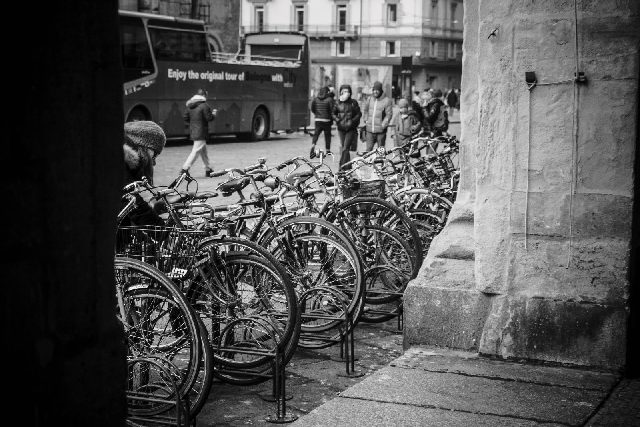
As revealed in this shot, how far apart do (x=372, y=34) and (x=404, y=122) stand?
209 feet

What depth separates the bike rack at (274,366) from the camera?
507 centimetres

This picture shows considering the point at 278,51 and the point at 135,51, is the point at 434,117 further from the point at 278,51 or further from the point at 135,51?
the point at 278,51

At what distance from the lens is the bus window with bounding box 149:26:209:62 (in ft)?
93.7

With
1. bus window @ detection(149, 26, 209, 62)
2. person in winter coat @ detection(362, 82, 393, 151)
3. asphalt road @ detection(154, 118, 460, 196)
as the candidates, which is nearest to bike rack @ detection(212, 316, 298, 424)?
asphalt road @ detection(154, 118, 460, 196)

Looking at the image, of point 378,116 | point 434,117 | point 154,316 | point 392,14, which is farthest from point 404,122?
point 392,14

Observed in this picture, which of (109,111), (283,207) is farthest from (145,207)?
(109,111)

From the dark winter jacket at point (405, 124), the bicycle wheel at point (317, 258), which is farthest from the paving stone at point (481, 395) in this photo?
the dark winter jacket at point (405, 124)

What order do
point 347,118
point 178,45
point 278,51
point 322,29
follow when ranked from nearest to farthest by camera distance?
point 347,118 → point 178,45 → point 278,51 → point 322,29

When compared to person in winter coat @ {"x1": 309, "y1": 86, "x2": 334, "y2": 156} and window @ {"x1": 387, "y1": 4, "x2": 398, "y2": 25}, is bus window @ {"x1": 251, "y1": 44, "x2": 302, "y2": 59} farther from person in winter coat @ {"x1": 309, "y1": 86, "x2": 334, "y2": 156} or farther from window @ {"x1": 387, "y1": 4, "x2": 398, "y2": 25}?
window @ {"x1": 387, "y1": 4, "x2": 398, "y2": 25}

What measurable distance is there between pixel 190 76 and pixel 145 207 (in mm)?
24656

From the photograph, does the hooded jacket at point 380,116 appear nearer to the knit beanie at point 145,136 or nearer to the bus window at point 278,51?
the knit beanie at point 145,136

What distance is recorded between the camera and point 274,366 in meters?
5.32

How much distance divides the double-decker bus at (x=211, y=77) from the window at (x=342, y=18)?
47742 mm

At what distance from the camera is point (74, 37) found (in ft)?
7.29
